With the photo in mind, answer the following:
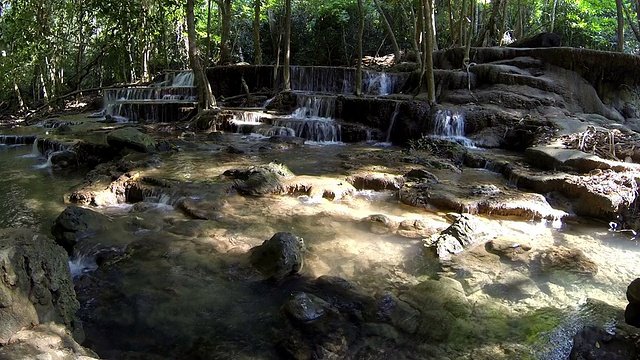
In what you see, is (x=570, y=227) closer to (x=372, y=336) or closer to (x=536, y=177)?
(x=536, y=177)

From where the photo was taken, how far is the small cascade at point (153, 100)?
49.4ft

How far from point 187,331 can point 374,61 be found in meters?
19.6

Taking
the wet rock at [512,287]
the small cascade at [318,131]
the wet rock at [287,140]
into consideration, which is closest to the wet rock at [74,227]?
the wet rock at [512,287]

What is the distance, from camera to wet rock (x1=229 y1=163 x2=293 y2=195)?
6.97 meters

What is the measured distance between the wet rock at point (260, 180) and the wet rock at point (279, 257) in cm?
232

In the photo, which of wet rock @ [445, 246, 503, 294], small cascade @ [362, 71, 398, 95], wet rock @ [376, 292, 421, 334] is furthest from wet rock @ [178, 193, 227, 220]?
small cascade @ [362, 71, 398, 95]

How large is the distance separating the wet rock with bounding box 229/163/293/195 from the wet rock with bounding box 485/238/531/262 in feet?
10.4

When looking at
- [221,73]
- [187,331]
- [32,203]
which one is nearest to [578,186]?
[187,331]

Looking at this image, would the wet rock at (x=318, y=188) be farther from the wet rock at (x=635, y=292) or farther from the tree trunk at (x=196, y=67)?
the tree trunk at (x=196, y=67)

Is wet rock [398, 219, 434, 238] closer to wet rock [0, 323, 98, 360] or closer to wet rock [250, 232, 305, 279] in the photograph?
wet rock [250, 232, 305, 279]

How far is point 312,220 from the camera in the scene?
600cm

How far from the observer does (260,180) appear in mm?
7051

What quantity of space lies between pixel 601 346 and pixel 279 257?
2688mm

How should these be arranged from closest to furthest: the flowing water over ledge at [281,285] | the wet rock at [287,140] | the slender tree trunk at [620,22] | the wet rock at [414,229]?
the flowing water over ledge at [281,285] < the wet rock at [414,229] < the wet rock at [287,140] < the slender tree trunk at [620,22]
